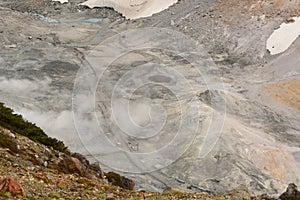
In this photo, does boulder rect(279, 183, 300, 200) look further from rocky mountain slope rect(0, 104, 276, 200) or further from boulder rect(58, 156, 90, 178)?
boulder rect(58, 156, 90, 178)

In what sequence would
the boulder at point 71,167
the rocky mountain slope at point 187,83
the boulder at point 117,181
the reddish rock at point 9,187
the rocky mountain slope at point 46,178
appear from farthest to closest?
1. the rocky mountain slope at point 187,83
2. the boulder at point 117,181
3. the boulder at point 71,167
4. the rocky mountain slope at point 46,178
5. the reddish rock at point 9,187

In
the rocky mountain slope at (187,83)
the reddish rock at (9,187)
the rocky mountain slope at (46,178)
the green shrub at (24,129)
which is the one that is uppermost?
the rocky mountain slope at (187,83)

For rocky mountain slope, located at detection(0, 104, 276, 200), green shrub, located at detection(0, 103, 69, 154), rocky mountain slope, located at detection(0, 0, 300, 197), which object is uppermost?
rocky mountain slope, located at detection(0, 0, 300, 197)

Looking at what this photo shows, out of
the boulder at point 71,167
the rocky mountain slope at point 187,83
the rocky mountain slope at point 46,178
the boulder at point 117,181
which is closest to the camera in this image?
the rocky mountain slope at point 46,178

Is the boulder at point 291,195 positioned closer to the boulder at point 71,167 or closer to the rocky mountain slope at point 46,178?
the rocky mountain slope at point 46,178

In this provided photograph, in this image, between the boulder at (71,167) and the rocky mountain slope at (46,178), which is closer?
the rocky mountain slope at (46,178)

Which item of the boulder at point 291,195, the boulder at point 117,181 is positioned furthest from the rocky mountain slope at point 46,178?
the boulder at point 291,195

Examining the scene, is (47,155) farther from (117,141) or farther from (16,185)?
(117,141)

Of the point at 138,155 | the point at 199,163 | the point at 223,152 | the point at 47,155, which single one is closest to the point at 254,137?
the point at 223,152

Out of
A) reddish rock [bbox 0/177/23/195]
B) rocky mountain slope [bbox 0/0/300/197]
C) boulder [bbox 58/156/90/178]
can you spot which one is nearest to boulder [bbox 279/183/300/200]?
boulder [bbox 58/156/90/178]

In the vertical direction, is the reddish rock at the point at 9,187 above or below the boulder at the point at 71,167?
below
